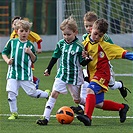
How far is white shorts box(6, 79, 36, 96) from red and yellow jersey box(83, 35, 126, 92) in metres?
1.09

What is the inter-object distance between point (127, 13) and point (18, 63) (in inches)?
401

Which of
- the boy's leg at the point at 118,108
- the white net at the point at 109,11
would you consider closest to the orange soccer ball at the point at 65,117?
the boy's leg at the point at 118,108

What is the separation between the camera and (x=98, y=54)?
8.87 meters

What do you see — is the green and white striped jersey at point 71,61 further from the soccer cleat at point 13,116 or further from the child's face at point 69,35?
the soccer cleat at point 13,116

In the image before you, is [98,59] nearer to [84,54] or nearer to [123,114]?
[84,54]

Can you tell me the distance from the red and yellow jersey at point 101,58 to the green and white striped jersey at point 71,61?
168 millimetres

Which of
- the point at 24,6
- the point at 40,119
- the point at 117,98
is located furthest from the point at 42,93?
the point at 24,6

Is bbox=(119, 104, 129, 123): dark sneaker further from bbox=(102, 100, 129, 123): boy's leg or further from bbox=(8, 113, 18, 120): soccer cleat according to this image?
bbox=(8, 113, 18, 120): soccer cleat

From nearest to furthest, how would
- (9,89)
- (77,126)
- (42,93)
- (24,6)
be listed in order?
(77,126), (9,89), (42,93), (24,6)

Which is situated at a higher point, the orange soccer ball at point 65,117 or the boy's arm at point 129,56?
the boy's arm at point 129,56

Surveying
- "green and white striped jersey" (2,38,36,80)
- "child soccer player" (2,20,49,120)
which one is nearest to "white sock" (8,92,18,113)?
"child soccer player" (2,20,49,120)

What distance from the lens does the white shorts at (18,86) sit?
30.9 ft

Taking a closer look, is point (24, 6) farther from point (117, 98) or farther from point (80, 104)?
point (80, 104)

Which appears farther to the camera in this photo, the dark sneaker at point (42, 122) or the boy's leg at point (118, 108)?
the boy's leg at point (118, 108)
